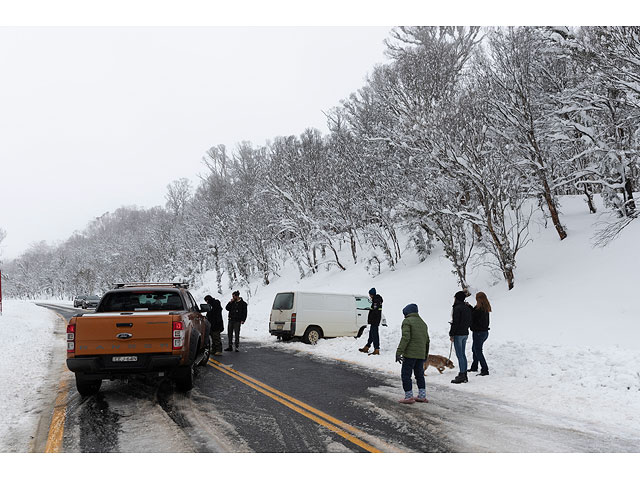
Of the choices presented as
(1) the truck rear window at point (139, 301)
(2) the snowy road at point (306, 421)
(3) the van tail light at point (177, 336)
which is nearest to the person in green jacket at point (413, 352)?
(2) the snowy road at point (306, 421)

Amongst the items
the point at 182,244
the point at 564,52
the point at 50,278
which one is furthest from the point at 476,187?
the point at 50,278

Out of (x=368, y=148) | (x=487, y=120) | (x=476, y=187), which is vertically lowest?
(x=476, y=187)

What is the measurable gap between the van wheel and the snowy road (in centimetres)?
630

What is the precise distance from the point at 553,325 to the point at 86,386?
1210 centimetres

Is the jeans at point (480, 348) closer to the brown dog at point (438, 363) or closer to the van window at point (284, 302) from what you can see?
the brown dog at point (438, 363)

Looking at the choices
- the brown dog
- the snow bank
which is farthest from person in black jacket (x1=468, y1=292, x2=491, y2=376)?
the snow bank

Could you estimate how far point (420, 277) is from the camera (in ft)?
79.0

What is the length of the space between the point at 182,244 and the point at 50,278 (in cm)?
6950

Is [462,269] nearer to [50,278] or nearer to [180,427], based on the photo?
[180,427]

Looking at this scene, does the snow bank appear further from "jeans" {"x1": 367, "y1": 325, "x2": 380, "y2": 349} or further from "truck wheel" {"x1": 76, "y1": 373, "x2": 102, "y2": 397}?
"jeans" {"x1": 367, "y1": 325, "x2": 380, "y2": 349}

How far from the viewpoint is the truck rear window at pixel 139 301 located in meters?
9.27

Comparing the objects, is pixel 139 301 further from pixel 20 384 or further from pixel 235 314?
pixel 235 314

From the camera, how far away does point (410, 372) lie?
307 inches

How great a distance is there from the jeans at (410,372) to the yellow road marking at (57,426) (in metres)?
5.04
